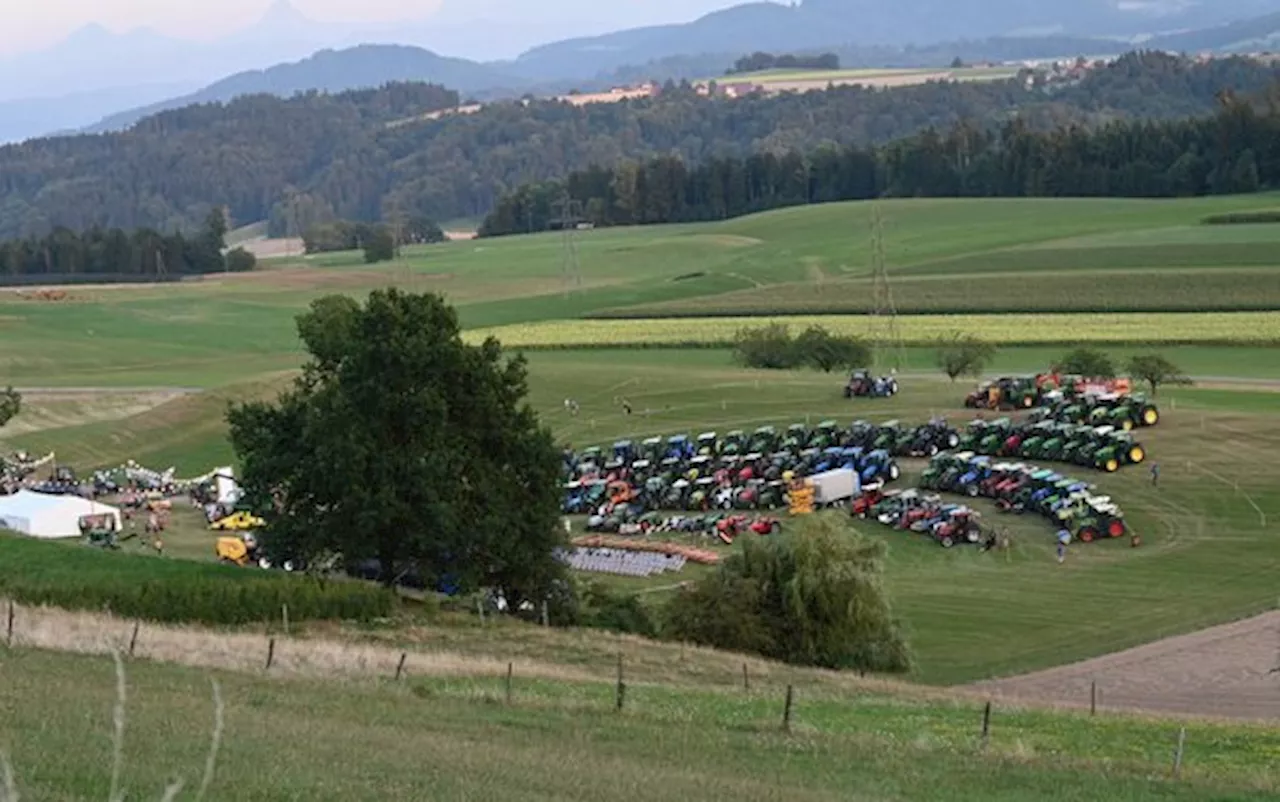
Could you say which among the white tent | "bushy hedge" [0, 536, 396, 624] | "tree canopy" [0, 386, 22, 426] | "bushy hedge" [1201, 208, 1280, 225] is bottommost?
"bushy hedge" [1201, 208, 1280, 225]

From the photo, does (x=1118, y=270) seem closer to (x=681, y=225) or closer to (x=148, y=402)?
(x=148, y=402)

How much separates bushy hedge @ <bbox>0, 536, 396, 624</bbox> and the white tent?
54.6ft

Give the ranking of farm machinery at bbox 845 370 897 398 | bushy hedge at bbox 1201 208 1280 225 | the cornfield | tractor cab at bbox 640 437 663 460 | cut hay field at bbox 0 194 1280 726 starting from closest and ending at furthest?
cut hay field at bbox 0 194 1280 726, tractor cab at bbox 640 437 663 460, farm machinery at bbox 845 370 897 398, the cornfield, bushy hedge at bbox 1201 208 1280 225

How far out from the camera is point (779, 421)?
69.2 metres

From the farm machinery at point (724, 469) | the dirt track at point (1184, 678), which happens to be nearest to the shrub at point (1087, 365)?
the farm machinery at point (724, 469)

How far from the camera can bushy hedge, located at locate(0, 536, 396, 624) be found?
108 ft

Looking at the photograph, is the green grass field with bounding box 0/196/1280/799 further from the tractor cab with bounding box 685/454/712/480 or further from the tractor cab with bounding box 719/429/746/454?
the tractor cab with bounding box 685/454/712/480

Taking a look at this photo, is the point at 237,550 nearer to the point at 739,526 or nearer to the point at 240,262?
the point at 739,526

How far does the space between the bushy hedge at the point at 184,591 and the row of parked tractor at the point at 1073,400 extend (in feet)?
105

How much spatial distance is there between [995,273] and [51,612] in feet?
304

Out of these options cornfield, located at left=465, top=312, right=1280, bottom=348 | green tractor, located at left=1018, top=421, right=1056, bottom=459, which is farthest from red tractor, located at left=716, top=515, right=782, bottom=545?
cornfield, located at left=465, top=312, right=1280, bottom=348

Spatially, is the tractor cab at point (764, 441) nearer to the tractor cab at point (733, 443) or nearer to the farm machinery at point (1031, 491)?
the tractor cab at point (733, 443)

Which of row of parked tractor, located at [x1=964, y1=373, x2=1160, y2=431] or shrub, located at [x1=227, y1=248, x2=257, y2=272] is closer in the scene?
row of parked tractor, located at [x1=964, y1=373, x2=1160, y2=431]

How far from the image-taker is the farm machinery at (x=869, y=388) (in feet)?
237
